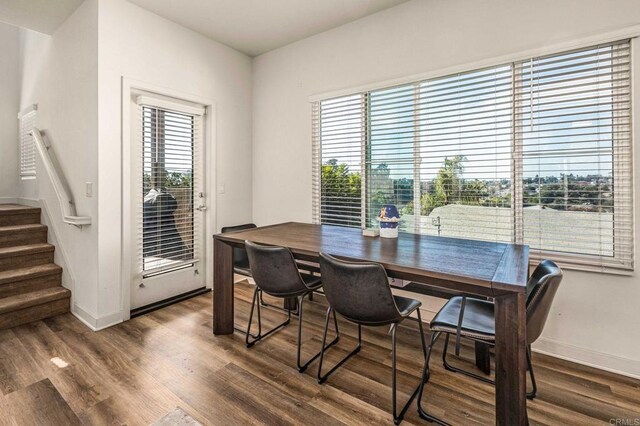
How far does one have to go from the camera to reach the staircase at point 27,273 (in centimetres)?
273

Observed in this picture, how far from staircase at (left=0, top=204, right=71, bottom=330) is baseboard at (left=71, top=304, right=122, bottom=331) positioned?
29cm

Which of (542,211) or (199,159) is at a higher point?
(199,159)

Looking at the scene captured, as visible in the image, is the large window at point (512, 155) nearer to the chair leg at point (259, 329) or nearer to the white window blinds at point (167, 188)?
the chair leg at point (259, 329)

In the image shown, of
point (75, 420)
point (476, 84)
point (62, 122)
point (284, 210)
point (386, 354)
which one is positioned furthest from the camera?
point (284, 210)

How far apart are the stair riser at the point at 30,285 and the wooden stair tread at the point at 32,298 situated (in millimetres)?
38

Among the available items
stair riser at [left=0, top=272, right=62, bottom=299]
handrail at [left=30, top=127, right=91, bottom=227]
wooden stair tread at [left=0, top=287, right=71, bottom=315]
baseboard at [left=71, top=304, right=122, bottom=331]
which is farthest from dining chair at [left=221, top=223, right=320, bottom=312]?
stair riser at [left=0, top=272, right=62, bottom=299]

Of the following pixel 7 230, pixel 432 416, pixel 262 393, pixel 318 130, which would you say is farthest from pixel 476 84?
pixel 7 230

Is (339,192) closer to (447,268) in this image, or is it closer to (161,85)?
(447,268)

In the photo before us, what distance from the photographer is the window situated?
3927 mm

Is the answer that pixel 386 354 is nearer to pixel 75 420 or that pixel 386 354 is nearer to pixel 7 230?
pixel 75 420

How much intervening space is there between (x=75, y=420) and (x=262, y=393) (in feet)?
3.15

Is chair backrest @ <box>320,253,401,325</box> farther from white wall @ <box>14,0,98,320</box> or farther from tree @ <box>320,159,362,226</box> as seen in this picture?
white wall @ <box>14,0,98,320</box>

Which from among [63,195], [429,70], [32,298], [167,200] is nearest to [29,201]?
[63,195]

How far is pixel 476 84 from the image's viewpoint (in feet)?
8.34
